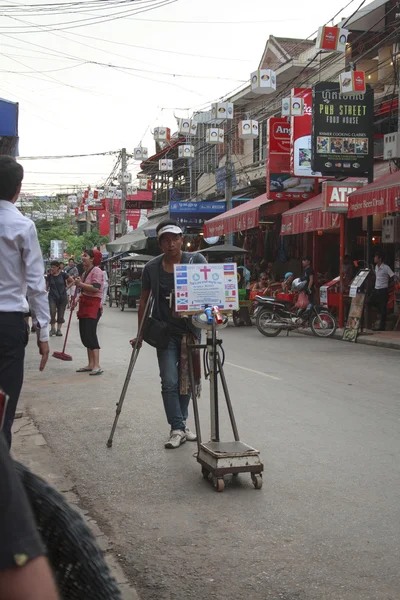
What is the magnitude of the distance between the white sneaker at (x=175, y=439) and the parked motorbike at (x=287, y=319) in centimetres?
1148

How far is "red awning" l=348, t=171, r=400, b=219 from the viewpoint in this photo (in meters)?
16.0

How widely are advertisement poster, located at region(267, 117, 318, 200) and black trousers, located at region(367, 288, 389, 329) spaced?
618 cm

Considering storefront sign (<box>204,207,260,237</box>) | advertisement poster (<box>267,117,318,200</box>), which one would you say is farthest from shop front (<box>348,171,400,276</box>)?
storefront sign (<box>204,207,260,237</box>)

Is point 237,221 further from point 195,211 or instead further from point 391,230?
point 391,230

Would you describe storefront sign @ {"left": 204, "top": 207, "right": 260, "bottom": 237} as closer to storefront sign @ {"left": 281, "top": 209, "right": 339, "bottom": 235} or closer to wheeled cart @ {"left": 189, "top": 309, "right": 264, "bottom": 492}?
storefront sign @ {"left": 281, "top": 209, "right": 339, "bottom": 235}

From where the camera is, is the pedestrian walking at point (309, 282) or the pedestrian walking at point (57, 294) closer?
the pedestrian walking at point (57, 294)

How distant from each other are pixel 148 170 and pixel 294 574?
46.7 meters

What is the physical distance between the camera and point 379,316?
60.7 feet

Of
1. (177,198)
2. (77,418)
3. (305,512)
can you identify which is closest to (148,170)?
(177,198)

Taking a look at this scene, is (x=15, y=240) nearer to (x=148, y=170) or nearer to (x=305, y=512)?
(x=305, y=512)

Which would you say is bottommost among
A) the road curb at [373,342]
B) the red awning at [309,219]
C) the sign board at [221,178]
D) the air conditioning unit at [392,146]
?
the road curb at [373,342]

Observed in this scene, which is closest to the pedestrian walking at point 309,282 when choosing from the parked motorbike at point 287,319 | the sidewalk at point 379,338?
the parked motorbike at point 287,319

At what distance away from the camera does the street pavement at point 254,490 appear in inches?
145

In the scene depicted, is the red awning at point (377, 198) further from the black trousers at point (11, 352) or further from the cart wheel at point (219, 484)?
the black trousers at point (11, 352)
